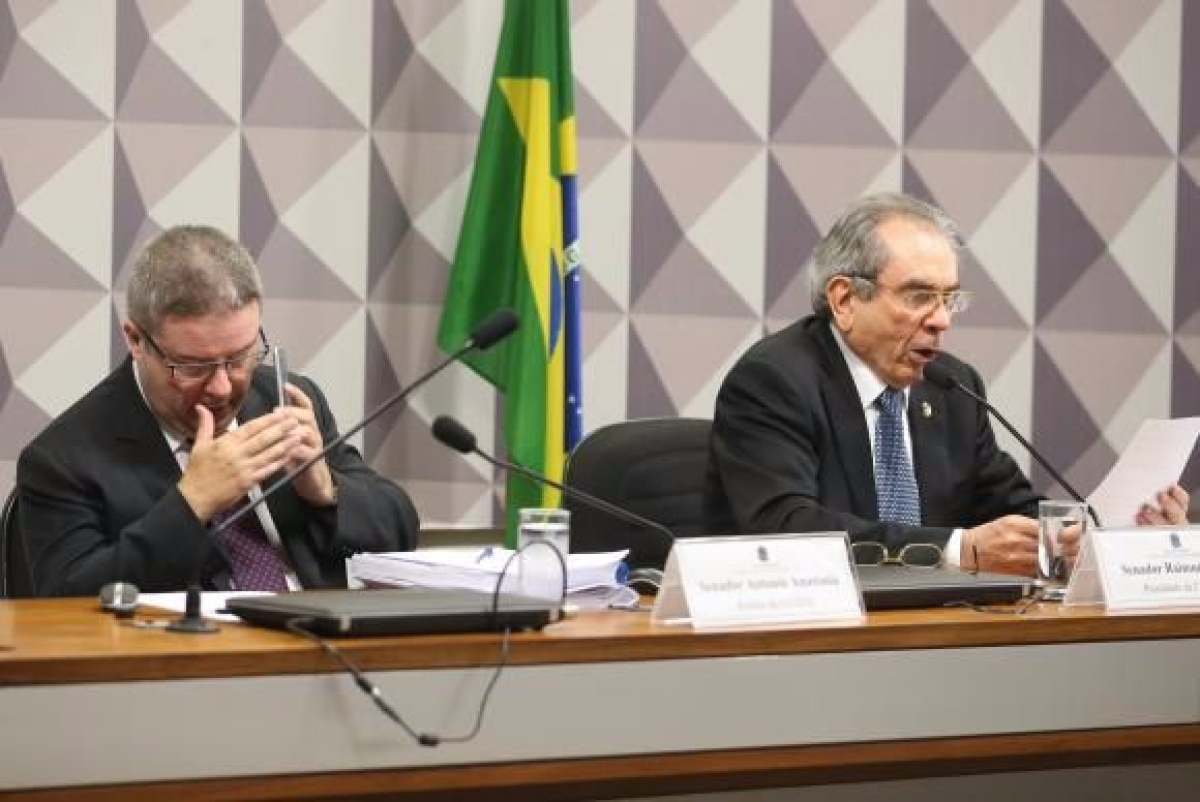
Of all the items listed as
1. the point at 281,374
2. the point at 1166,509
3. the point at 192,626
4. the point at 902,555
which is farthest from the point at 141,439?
the point at 1166,509

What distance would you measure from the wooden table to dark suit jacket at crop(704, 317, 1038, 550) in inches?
30.0

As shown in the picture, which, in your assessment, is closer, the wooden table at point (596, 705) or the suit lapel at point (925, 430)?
the wooden table at point (596, 705)

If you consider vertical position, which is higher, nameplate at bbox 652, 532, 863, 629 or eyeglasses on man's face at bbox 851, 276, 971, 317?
eyeglasses on man's face at bbox 851, 276, 971, 317

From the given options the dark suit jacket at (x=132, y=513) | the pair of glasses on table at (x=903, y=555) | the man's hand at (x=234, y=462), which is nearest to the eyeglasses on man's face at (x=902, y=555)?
the pair of glasses on table at (x=903, y=555)

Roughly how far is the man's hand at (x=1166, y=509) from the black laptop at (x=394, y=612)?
138cm

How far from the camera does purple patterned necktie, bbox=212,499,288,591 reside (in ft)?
10.6

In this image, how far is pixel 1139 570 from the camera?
277 cm

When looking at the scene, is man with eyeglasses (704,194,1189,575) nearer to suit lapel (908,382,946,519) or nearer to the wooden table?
suit lapel (908,382,946,519)

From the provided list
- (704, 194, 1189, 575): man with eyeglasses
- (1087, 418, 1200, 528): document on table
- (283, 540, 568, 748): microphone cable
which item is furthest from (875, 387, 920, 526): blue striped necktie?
(283, 540, 568, 748): microphone cable

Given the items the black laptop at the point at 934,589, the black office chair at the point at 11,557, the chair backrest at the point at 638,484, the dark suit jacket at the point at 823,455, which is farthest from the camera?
the chair backrest at the point at 638,484

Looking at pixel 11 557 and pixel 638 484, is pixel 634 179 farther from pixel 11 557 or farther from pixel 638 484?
pixel 11 557

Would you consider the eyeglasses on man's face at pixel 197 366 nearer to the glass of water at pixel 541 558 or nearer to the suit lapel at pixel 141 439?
the suit lapel at pixel 141 439

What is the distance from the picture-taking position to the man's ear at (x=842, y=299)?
3697 mm

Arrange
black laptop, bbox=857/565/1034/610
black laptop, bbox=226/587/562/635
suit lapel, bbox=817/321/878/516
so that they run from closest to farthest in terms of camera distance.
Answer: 1. black laptop, bbox=226/587/562/635
2. black laptop, bbox=857/565/1034/610
3. suit lapel, bbox=817/321/878/516
